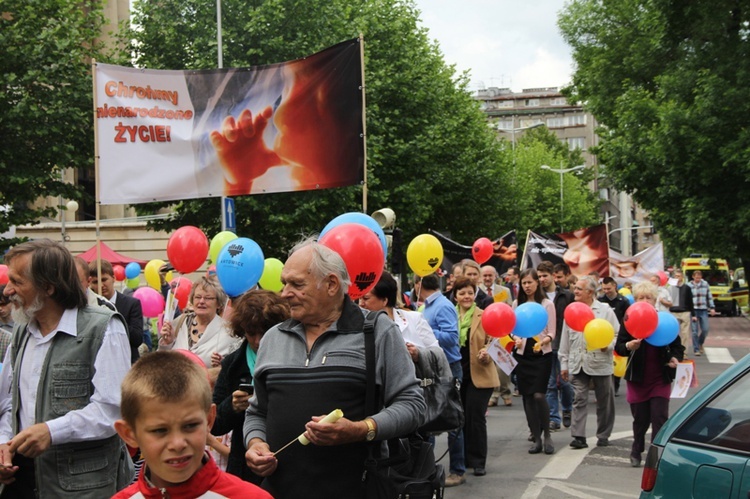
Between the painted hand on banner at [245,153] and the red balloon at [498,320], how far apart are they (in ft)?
8.61

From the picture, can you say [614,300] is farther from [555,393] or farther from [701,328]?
[701,328]

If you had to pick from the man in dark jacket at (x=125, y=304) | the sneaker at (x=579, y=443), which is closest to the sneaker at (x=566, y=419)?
→ the sneaker at (x=579, y=443)

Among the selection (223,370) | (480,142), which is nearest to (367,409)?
(223,370)

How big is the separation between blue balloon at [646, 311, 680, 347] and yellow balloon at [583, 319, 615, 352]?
2.58 feet

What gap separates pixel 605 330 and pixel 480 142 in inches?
1135

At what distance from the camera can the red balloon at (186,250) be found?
10078mm

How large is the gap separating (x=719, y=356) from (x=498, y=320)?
14.4m

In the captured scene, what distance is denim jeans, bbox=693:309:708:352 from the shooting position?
2228 cm

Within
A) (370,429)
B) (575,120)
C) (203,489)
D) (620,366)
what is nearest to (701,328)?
(620,366)

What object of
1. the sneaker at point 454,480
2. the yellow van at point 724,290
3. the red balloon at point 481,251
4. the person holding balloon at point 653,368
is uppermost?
the red balloon at point 481,251

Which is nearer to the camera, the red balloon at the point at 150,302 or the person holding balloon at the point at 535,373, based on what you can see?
the person holding balloon at the point at 535,373

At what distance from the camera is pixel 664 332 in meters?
8.64

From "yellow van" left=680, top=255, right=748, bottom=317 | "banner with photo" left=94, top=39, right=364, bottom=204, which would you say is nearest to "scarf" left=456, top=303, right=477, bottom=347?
"banner with photo" left=94, top=39, right=364, bottom=204

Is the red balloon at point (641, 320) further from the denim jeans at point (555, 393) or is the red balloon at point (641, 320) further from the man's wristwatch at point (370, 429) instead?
the man's wristwatch at point (370, 429)
